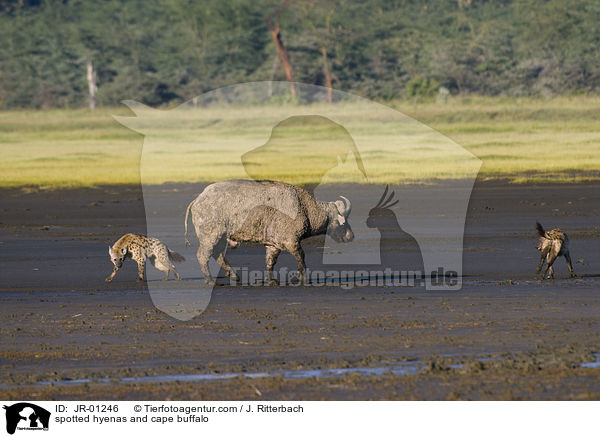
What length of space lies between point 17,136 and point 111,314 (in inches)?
1469

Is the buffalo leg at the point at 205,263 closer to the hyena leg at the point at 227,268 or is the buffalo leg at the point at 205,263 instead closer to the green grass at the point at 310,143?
the hyena leg at the point at 227,268

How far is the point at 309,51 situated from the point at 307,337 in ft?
172

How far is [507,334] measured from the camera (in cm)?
1043

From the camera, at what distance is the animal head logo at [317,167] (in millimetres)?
16188

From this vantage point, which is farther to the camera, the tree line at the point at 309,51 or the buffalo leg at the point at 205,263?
the tree line at the point at 309,51

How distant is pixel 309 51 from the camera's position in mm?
61875

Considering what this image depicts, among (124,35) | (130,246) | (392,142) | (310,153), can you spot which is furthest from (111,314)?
(124,35)

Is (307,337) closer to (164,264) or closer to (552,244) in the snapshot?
(164,264)

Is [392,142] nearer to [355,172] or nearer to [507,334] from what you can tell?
[355,172]

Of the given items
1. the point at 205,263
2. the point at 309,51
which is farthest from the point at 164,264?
the point at 309,51

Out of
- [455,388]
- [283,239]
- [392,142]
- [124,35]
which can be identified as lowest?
[455,388]

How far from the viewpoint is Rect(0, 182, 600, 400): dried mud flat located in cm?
844

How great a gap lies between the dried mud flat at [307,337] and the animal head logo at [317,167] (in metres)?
0.66
